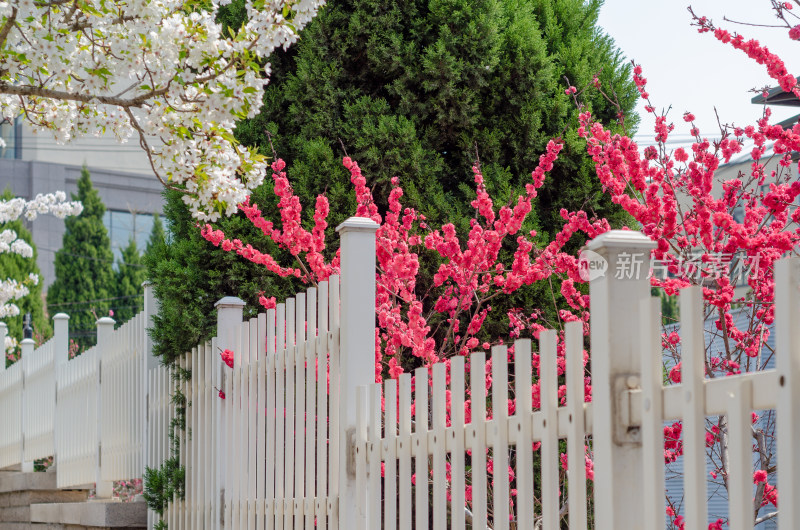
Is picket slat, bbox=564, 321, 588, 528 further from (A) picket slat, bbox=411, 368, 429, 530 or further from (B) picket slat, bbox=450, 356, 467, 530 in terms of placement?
(A) picket slat, bbox=411, 368, 429, 530

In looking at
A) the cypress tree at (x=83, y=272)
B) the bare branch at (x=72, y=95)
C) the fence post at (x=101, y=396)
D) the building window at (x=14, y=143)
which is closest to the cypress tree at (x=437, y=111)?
the bare branch at (x=72, y=95)

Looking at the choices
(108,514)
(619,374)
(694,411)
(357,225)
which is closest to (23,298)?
(108,514)

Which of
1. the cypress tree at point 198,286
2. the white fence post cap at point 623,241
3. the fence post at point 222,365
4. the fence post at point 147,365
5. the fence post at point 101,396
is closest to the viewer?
the white fence post cap at point 623,241

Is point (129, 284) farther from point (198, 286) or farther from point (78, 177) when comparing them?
point (198, 286)

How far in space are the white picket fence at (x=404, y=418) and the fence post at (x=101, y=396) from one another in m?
0.02

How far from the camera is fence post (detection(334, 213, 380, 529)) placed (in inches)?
141

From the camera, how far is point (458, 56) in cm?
639

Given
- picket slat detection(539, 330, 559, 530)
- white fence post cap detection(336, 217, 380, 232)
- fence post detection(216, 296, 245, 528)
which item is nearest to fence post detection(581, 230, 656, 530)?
picket slat detection(539, 330, 559, 530)

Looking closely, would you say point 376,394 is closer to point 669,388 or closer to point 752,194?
point 669,388

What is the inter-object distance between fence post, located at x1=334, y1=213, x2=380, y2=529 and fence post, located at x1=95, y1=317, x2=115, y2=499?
3.92 m

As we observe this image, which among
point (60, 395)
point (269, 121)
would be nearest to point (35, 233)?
point (60, 395)

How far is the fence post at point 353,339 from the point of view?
11.8ft

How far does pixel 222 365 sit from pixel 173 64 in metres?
1.59

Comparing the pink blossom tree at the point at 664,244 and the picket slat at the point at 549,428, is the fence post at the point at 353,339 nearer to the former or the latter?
the pink blossom tree at the point at 664,244
